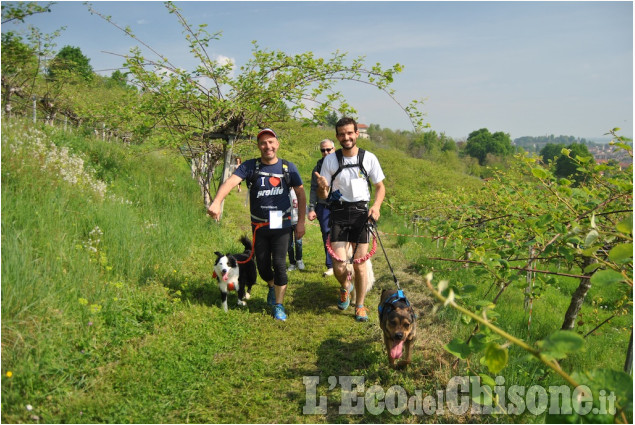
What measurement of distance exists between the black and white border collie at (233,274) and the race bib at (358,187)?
171 cm

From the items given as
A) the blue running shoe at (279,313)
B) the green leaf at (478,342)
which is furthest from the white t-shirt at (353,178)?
the green leaf at (478,342)

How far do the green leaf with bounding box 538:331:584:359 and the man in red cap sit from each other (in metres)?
3.44

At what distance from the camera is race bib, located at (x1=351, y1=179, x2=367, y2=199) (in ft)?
14.1

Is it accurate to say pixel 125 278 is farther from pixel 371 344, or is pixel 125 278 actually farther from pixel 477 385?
pixel 477 385

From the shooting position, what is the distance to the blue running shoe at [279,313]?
4500 millimetres

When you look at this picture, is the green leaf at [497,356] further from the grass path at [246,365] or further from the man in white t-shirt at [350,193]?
the man in white t-shirt at [350,193]

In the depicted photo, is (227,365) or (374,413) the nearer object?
(374,413)

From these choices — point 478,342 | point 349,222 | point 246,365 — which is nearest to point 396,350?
point 246,365

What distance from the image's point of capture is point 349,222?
14.5 feet

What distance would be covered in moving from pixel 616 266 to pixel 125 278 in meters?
4.45

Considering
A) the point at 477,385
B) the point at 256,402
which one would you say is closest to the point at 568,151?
the point at 477,385

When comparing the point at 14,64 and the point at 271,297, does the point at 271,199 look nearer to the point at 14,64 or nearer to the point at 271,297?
A: the point at 271,297

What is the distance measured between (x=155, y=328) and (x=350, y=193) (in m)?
2.47

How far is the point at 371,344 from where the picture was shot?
396 centimetres
